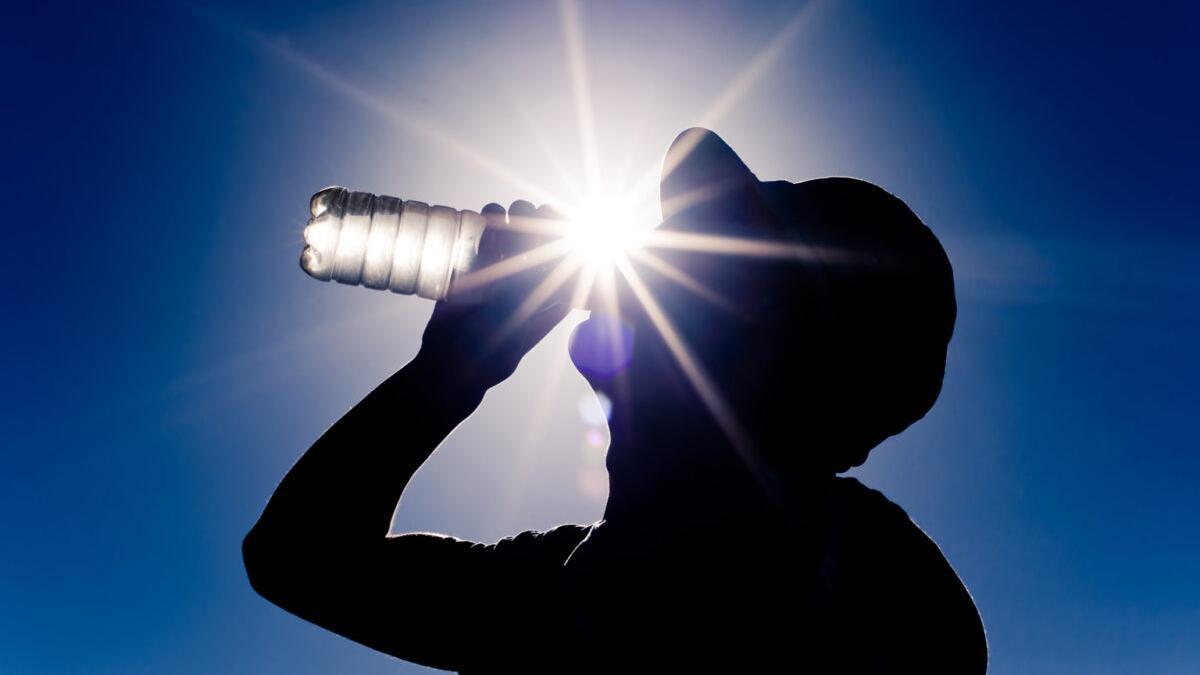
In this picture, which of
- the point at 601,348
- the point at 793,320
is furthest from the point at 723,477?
the point at 601,348

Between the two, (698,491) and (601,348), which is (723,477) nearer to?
(698,491)

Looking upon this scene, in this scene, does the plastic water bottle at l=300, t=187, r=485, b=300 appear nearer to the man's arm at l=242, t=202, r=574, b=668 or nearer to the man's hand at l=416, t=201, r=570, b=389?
the man's hand at l=416, t=201, r=570, b=389

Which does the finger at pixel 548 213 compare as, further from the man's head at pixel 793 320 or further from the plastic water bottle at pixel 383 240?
the plastic water bottle at pixel 383 240

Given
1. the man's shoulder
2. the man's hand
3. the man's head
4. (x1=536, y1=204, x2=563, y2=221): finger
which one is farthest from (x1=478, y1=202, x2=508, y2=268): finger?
the man's shoulder

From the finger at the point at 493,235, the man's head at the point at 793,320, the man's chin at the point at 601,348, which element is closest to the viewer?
the man's head at the point at 793,320

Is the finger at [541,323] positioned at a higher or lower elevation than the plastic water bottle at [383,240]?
lower

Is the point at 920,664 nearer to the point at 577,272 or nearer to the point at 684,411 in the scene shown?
the point at 684,411

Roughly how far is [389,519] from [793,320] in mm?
1366

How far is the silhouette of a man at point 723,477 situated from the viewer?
1.41 metres

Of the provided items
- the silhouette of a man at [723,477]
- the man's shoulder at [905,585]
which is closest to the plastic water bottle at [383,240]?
the silhouette of a man at [723,477]

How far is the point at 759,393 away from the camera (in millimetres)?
1575

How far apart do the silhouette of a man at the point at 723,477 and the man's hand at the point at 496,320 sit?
15mm

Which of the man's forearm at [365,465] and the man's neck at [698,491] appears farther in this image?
the man's forearm at [365,465]

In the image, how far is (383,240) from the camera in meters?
4.09
